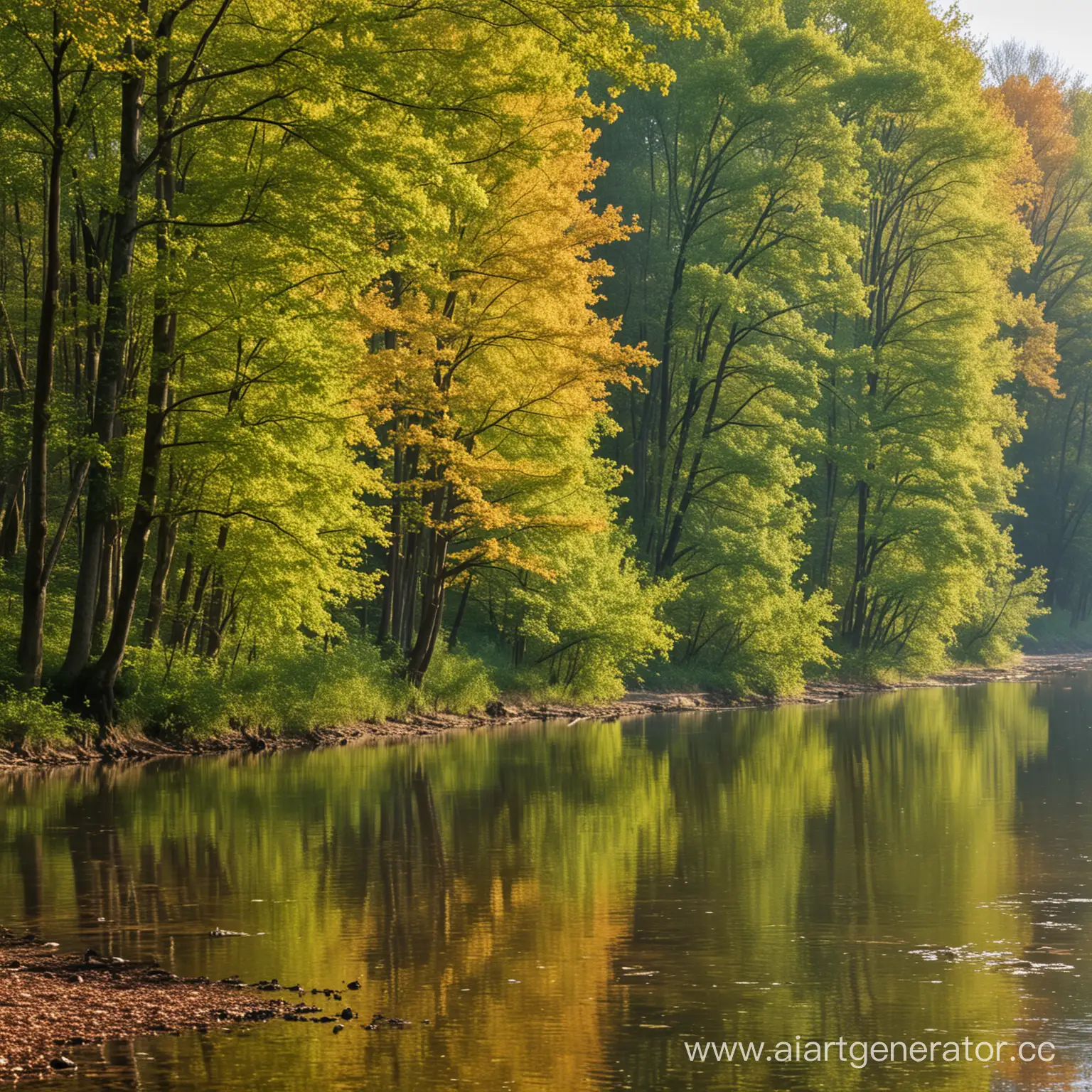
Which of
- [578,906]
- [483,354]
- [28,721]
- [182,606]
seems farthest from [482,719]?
[578,906]

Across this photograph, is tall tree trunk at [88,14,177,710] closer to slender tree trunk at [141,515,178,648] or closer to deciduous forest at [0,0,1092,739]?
deciduous forest at [0,0,1092,739]

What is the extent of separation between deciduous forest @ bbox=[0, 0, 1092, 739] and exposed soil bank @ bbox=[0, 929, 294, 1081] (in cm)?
1065

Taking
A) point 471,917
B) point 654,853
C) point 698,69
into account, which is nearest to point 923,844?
point 654,853

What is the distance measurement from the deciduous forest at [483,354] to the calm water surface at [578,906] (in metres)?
4.11

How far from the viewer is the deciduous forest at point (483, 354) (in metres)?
20.2

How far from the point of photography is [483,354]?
29.9 metres

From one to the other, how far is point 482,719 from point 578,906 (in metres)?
19.1

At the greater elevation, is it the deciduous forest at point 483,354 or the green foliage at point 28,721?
the deciduous forest at point 483,354

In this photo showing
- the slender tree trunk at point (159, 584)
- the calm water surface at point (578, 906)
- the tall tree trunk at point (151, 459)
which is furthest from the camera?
the slender tree trunk at point (159, 584)

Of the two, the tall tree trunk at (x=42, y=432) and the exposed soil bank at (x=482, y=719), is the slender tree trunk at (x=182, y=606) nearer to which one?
the exposed soil bank at (x=482, y=719)

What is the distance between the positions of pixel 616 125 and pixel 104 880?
3511 centimetres

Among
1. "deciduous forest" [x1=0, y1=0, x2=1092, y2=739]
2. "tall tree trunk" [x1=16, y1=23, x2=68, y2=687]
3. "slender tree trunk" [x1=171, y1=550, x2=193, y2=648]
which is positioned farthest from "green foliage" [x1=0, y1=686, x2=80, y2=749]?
"slender tree trunk" [x1=171, y1=550, x2=193, y2=648]

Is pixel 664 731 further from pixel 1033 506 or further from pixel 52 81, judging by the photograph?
pixel 1033 506

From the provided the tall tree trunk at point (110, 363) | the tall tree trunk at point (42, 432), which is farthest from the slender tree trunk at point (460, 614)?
the tall tree trunk at point (42, 432)
